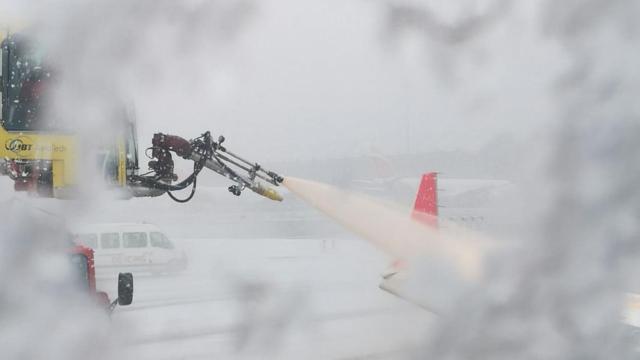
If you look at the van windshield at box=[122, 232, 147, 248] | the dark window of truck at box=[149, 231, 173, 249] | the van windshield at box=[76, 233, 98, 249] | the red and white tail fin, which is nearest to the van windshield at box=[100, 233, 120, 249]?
the van windshield at box=[76, 233, 98, 249]

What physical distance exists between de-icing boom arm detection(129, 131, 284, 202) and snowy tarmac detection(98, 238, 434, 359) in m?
3.61

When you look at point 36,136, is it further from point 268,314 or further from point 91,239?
point 91,239

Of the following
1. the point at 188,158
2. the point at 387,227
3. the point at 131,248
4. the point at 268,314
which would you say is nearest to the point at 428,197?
the point at 387,227

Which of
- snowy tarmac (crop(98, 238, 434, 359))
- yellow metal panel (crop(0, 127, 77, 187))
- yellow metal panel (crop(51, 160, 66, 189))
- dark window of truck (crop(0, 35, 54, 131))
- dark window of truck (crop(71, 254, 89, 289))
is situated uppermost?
dark window of truck (crop(0, 35, 54, 131))

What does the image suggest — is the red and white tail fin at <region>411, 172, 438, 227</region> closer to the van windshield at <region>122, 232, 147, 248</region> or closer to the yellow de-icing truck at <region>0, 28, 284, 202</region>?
the yellow de-icing truck at <region>0, 28, 284, 202</region>

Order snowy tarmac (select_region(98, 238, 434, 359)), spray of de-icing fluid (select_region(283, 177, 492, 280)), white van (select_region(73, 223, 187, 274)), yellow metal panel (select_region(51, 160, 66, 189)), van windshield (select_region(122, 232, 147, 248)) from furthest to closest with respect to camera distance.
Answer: van windshield (select_region(122, 232, 147, 248)), white van (select_region(73, 223, 187, 274)), snowy tarmac (select_region(98, 238, 434, 359)), spray of de-icing fluid (select_region(283, 177, 492, 280)), yellow metal panel (select_region(51, 160, 66, 189))

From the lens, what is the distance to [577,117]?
10125 millimetres

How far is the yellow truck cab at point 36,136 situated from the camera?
9828 mm

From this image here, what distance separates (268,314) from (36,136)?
698cm

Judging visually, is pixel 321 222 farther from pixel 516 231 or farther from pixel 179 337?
pixel 516 231

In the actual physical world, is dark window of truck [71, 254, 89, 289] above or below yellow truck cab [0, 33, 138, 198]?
below

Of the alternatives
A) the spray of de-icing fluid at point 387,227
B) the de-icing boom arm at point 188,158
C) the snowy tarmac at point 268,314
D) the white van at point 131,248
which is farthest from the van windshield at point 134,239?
the de-icing boom arm at point 188,158

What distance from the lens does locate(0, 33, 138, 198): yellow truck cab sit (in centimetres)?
983

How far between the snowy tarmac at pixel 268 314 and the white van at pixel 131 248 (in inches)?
21.4
